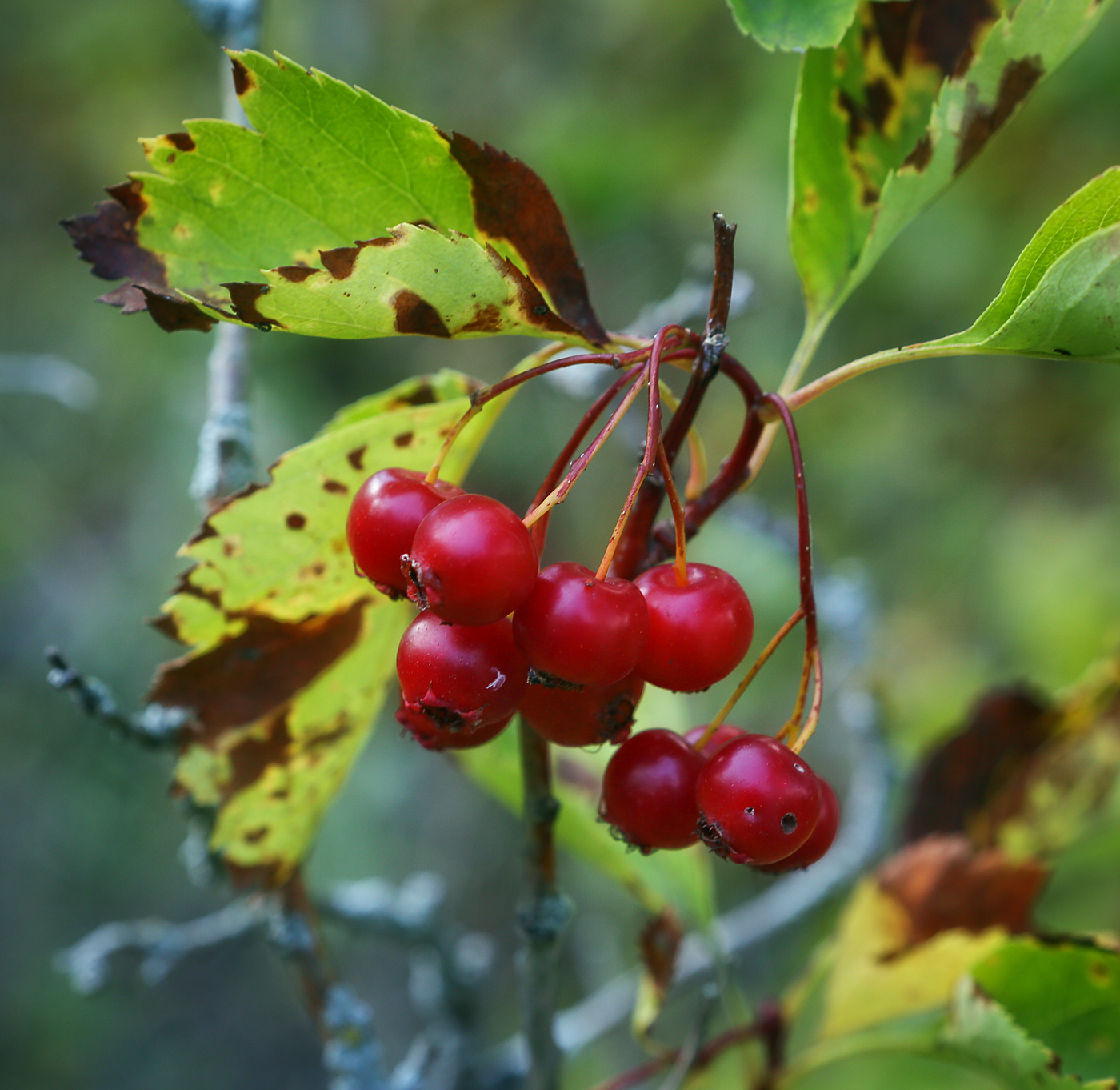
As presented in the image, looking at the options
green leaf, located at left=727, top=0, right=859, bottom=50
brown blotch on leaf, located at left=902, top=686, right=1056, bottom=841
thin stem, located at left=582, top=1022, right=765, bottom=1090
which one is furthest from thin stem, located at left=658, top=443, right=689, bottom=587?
brown blotch on leaf, located at left=902, top=686, right=1056, bottom=841

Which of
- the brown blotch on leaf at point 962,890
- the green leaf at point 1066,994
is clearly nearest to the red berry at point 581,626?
the green leaf at point 1066,994

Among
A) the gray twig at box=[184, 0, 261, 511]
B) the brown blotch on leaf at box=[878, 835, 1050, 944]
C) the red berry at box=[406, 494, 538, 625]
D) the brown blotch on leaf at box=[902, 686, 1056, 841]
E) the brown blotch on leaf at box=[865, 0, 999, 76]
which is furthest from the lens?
the brown blotch on leaf at box=[902, 686, 1056, 841]

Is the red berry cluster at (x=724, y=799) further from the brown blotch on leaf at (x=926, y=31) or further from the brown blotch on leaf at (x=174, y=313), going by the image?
the brown blotch on leaf at (x=926, y=31)

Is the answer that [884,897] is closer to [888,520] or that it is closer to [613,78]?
[888,520]

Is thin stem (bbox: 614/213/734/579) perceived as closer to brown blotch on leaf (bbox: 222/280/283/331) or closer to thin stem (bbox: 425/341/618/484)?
thin stem (bbox: 425/341/618/484)

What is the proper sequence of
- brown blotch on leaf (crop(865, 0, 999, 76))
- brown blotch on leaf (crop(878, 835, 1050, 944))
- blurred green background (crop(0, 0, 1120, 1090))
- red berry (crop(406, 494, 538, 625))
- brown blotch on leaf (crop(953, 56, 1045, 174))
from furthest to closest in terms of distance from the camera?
blurred green background (crop(0, 0, 1120, 1090)) → brown blotch on leaf (crop(878, 835, 1050, 944)) → brown blotch on leaf (crop(865, 0, 999, 76)) → brown blotch on leaf (crop(953, 56, 1045, 174)) → red berry (crop(406, 494, 538, 625))

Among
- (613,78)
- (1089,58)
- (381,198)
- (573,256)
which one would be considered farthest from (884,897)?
(613,78)

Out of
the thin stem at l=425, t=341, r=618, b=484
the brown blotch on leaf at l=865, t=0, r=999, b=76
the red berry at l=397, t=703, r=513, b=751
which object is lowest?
the red berry at l=397, t=703, r=513, b=751
